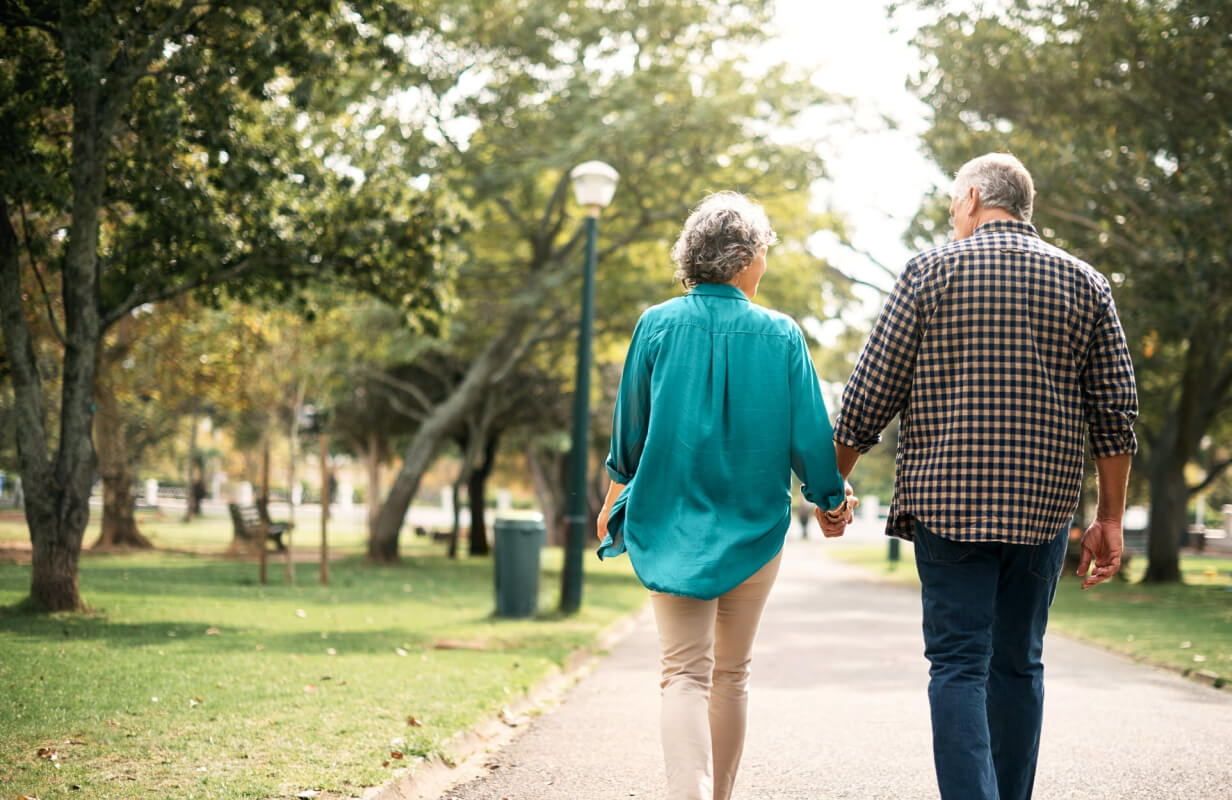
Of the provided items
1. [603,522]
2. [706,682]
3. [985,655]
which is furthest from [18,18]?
[985,655]

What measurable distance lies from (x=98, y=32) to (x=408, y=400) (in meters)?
19.0

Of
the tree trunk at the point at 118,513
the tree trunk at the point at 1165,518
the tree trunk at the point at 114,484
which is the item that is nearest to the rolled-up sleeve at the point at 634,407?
the tree trunk at the point at 114,484

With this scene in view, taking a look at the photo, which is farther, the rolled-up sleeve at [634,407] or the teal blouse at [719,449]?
the rolled-up sleeve at [634,407]

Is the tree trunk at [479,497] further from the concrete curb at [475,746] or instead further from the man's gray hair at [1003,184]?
the man's gray hair at [1003,184]

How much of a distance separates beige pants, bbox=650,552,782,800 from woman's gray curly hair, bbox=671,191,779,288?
923 millimetres

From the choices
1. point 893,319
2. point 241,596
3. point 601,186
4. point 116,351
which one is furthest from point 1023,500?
point 116,351

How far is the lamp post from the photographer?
12.3m

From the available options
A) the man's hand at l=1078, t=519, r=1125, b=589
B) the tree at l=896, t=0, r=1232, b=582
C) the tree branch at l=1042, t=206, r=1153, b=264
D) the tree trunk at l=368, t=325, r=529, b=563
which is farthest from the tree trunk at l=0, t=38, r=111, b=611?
the tree branch at l=1042, t=206, r=1153, b=264

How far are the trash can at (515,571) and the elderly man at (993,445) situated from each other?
28.6 feet

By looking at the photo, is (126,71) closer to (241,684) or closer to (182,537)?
(241,684)

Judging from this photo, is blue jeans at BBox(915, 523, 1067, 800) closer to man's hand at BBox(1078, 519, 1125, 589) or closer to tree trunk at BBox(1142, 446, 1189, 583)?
man's hand at BBox(1078, 519, 1125, 589)

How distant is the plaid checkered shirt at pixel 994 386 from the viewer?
3.30 metres

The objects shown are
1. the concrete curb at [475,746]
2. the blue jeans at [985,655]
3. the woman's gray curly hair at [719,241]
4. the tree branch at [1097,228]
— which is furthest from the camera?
the tree branch at [1097,228]

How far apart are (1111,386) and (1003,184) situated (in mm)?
716
